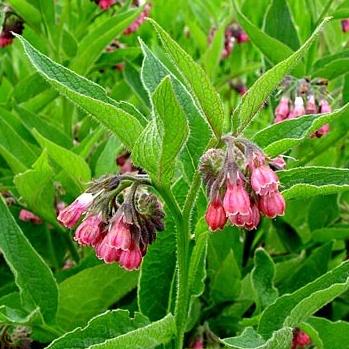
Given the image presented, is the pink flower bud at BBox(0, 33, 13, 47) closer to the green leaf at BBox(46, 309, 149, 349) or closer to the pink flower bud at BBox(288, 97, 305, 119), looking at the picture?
the pink flower bud at BBox(288, 97, 305, 119)

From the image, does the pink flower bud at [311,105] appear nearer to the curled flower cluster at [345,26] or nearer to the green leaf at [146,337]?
the green leaf at [146,337]

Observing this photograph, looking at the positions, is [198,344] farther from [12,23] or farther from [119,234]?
[12,23]

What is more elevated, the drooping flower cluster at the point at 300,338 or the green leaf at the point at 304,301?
the green leaf at the point at 304,301

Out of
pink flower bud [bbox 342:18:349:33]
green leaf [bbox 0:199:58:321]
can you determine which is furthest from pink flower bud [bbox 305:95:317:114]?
pink flower bud [bbox 342:18:349:33]

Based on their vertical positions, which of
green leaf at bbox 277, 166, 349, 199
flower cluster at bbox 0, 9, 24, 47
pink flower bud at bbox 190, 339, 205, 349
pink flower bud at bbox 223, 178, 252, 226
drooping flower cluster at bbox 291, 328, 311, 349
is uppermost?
flower cluster at bbox 0, 9, 24, 47

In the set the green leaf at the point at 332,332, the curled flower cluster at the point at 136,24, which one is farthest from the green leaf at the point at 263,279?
the curled flower cluster at the point at 136,24

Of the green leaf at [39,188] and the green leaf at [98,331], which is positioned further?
the green leaf at [39,188]

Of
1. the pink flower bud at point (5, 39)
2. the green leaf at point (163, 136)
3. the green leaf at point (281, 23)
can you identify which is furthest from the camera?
the pink flower bud at point (5, 39)

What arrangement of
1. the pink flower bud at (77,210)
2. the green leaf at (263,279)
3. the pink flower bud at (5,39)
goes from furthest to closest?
the pink flower bud at (5,39) < the green leaf at (263,279) < the pink flower bud at (77,210)
